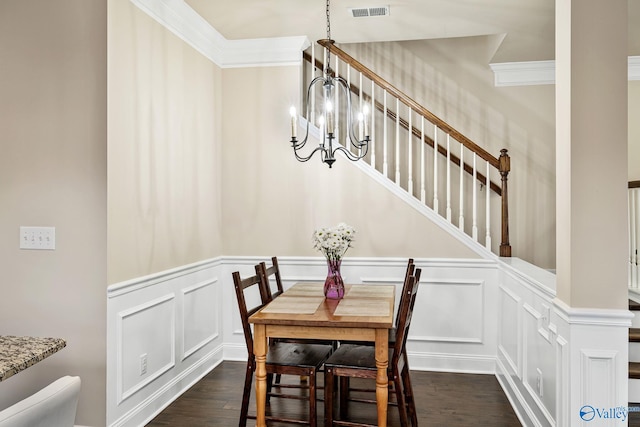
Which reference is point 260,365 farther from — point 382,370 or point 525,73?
point 525,73

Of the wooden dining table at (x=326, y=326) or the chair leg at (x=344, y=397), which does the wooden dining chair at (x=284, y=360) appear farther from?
the chair leg at (x=344, y=397)

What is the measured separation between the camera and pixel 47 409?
3.48 ft

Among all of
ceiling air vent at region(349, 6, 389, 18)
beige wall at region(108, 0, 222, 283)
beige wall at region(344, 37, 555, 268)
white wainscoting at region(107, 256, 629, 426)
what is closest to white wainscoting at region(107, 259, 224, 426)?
white wainscoting at region(107, 256, 629, 426)

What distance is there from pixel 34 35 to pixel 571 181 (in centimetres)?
293

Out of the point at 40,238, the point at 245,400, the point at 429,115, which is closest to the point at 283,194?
the point at 429,115

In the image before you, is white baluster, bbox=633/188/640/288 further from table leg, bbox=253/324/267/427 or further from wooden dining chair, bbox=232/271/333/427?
table leg, bbox=253/324/267/427

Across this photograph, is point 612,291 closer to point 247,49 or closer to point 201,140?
point 201,140

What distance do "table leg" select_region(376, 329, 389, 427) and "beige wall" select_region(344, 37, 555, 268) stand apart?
2673 mm

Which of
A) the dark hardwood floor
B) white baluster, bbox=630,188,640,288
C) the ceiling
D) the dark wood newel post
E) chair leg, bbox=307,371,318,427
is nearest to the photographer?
chair leg, bbox=307,371,318,427

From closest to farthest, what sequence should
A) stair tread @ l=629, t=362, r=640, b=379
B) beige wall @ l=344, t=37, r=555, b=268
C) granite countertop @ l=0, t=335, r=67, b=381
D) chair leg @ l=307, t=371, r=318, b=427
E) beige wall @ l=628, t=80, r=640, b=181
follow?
granite countertop @ l=0, t=335, r=67, b=381, stair tread @ l=629, t=362, r=640, b=379, chair leg @ l=307, t=371, r=318, b=427, beige wall @ l=628, t=80, r=640, b=181, beige wall @ l=344, t=37, r=555, b=268

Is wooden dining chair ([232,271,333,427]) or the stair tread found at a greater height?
the stair tread

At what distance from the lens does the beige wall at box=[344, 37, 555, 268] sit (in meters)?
4.59

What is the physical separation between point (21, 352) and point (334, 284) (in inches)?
71.2

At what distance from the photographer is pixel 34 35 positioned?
8.64 feet
